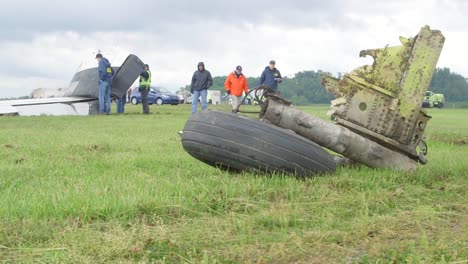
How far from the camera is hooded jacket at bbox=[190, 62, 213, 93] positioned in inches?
709

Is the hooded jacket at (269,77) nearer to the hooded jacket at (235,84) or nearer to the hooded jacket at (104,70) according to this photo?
the hooded jacket at (235,84)

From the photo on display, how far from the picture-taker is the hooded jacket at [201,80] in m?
18.0

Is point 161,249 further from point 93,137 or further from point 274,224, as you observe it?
point 93,137

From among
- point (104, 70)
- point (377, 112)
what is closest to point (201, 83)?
point (104, 70)

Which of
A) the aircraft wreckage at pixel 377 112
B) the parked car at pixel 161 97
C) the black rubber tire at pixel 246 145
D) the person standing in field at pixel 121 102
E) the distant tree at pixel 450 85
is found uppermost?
the distant tree at pixel 450 85

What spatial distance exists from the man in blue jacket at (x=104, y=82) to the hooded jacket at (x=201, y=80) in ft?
10.5

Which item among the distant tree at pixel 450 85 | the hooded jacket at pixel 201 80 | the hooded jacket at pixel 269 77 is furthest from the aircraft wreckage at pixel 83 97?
the distant tree at pixel 450 85

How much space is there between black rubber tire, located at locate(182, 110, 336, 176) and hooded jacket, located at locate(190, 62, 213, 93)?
12996mm

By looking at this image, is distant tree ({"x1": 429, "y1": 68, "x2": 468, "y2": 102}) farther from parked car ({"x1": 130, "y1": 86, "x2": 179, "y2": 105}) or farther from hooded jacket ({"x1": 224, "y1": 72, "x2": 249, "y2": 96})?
hooded jacket ({"x1": 224, "y1": 72, "x2": 249, "y2": 96})

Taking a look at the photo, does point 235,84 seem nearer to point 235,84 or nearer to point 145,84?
point 235,84

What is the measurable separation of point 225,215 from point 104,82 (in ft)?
53.4

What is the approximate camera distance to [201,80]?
18.0m

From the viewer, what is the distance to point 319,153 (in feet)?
16.9

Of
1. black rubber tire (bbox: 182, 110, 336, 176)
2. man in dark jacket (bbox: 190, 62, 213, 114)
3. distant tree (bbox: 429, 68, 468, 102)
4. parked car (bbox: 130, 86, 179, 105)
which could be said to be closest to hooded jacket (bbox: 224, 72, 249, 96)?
man in dark jacket (bbox: 190, 62, 213, 114)
